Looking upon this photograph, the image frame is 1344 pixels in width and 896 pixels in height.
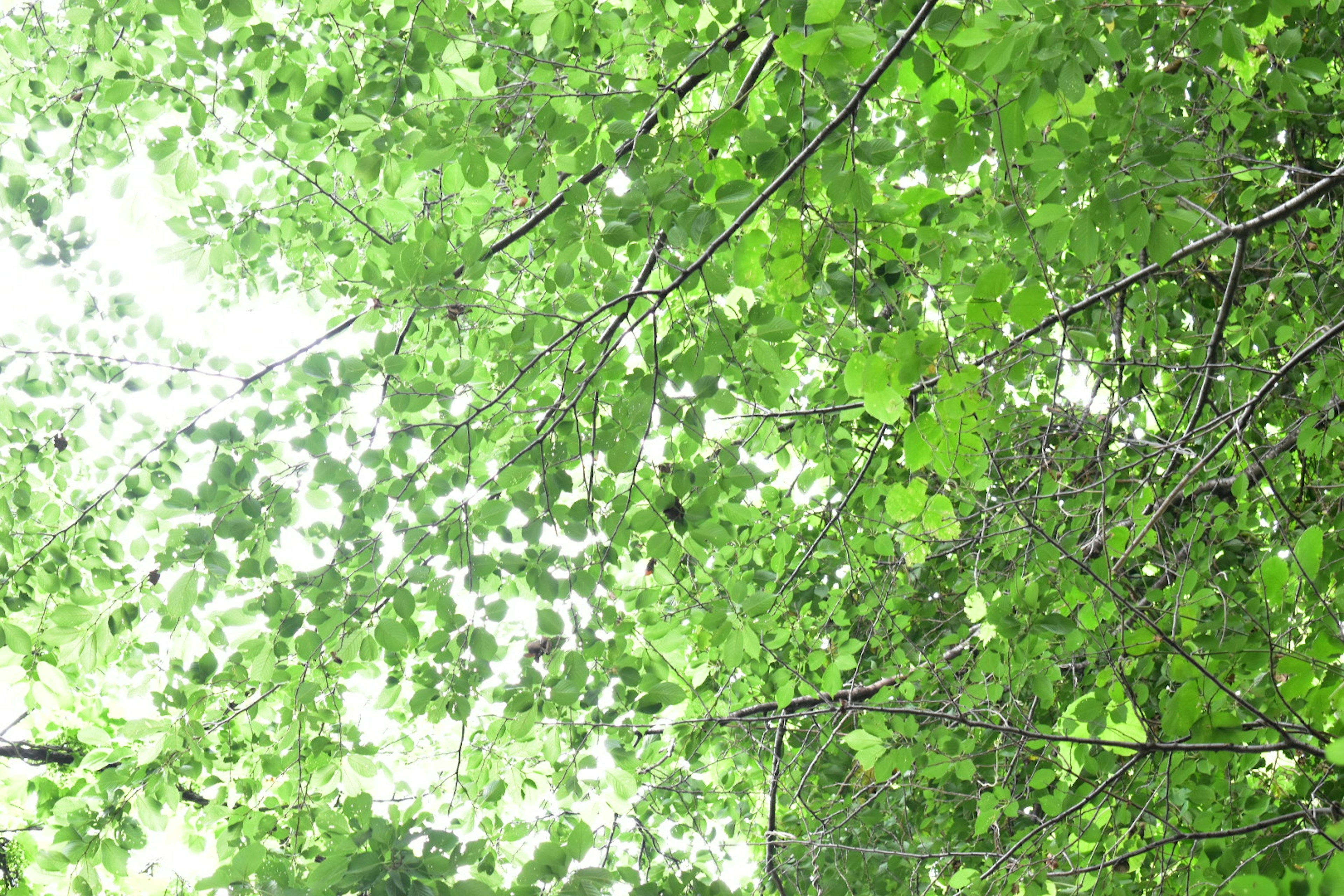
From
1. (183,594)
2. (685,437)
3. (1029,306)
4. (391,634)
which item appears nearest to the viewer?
(1029,306)

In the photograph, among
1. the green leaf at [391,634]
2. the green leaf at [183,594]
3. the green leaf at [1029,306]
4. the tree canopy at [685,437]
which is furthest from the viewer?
the green leaf at [183,594]

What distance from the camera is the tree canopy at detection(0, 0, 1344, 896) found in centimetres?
140

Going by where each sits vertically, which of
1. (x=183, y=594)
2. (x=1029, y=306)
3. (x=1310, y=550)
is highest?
(x=183, y=594)

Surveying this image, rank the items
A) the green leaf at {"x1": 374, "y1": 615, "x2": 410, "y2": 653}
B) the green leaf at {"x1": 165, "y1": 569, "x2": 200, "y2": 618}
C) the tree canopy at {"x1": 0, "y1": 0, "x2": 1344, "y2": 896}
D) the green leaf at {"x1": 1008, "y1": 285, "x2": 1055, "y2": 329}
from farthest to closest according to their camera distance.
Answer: the green leaf at {"x1": 165, "y1": 569, "x2": 200, "y2": 618} → the green leaf at {"x1": 374, "y1": 615, "x2": 410, "y2": 653} → the tree canopy at {"x1": 0, "y1": 0, "x2": 1344, "y2": 896} → the green leaf at {"x1": 1008, "y1": 285, "x2": 1055, "y2": 329}

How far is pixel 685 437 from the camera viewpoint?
1893 mm

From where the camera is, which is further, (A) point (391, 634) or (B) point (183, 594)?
(B) point (183, 594)

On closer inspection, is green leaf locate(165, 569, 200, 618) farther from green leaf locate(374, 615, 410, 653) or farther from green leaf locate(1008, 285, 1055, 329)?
green leaf locate(1008, 285, 1055, 329)

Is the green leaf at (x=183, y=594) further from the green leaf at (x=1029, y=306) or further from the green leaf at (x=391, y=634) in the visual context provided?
the green leaf at (x=1029, y=306)

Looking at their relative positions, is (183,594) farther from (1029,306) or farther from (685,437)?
(1029,306)

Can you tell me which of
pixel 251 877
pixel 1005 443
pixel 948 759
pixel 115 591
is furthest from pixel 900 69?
pixel 115 591

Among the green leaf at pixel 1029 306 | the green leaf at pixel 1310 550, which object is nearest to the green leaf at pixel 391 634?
the green leaf at pixel 1029 306

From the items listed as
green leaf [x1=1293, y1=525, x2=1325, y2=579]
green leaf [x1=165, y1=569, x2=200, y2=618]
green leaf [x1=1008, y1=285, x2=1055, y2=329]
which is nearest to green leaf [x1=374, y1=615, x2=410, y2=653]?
green leaf [x1=165, y1=569, x2=200, y2=618]

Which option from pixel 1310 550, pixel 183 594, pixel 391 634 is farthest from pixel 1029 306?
pixel 183 594

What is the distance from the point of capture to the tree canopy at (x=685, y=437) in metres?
1.40
